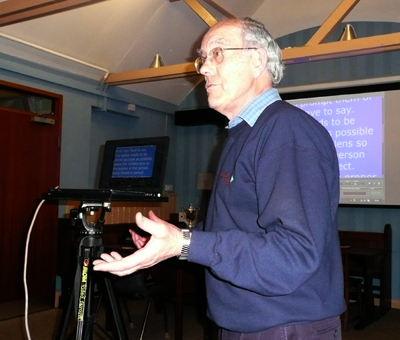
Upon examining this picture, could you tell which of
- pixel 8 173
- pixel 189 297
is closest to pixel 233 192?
pixel 189 297

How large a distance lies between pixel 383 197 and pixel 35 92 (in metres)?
3.92

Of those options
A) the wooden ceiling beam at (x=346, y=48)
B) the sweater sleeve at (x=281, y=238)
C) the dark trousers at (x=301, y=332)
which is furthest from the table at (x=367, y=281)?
the sweater sleeve at (x=281, y=238)

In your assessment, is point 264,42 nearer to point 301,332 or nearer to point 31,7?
point 301,332

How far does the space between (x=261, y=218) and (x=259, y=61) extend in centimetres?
49

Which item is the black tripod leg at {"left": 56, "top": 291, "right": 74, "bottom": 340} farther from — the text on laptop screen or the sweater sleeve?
the sweater sleeve

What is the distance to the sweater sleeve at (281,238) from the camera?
0.87m

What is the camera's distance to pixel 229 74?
1.21m

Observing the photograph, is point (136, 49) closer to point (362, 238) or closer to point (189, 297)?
point (189, 297)

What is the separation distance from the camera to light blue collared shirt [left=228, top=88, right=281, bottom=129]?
1148 mm

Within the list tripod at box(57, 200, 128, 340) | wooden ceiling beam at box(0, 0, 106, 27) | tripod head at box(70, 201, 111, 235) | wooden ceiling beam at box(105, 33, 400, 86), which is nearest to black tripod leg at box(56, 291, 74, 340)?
tripod at box(57, 200, 128, 340)

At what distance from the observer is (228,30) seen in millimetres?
1250

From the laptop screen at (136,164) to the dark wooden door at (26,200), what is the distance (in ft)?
8.39

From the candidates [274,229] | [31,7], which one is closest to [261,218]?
[274,229]

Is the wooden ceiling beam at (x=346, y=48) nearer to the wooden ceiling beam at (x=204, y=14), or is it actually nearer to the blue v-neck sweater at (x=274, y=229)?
the wooden ceiling beam at (x=204, y=14)
